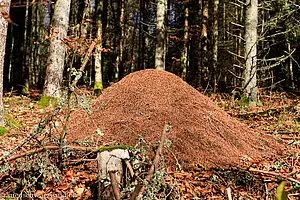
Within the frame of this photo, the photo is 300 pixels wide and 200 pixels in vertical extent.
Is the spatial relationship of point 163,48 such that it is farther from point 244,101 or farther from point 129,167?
point 129,167

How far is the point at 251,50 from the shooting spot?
735 cm

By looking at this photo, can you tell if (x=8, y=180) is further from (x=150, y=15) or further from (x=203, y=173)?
(x=150, y=15)

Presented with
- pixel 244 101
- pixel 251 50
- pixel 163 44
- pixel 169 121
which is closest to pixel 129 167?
pixel 169 121

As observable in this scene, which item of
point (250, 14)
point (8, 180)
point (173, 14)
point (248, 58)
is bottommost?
point (8, 180)

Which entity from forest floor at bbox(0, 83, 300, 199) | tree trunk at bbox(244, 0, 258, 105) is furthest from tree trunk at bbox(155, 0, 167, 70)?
forest floor at bbox(0, 83, 300, 199)

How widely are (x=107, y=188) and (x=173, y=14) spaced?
69.2 feet

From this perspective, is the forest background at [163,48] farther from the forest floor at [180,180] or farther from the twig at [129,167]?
the twig at [129,167]

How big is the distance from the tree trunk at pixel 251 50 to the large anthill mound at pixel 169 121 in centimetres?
304

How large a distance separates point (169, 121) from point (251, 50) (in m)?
4.59

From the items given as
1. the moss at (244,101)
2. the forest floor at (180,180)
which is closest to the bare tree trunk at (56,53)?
the moss at (244,101)

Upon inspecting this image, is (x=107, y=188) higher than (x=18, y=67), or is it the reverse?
(x=18, y=67)

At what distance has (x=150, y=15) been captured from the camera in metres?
23.6

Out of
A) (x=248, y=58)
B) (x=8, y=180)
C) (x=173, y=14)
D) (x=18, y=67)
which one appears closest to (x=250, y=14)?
(x=248, y=58)

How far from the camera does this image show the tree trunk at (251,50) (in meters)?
7.22
